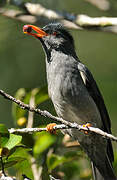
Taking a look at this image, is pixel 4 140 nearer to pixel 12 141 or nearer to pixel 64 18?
pixel 12 141

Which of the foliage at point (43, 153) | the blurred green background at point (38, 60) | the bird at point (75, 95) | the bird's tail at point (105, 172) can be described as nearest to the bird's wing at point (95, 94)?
the bird at point (75, 95)

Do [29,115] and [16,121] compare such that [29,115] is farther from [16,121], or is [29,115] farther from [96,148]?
[96,148]

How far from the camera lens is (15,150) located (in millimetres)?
3574

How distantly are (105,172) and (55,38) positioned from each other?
5.91 feet

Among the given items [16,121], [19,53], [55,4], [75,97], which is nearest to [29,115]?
[16,121]

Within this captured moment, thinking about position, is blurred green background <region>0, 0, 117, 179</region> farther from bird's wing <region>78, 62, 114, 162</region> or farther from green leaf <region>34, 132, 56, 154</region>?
green leaf <region>34, 132, 56, 154</region>

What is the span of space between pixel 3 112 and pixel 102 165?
115 inches

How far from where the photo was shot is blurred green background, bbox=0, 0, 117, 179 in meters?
7.44

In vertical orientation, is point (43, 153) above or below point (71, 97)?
below

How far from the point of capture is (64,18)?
5.03 meters

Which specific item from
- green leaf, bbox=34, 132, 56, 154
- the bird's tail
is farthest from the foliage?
the bird's tail

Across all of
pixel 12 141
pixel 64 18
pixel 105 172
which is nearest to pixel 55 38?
pixel 64 18

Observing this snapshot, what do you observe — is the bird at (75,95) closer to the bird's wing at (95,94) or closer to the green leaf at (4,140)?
the bird's wing at (95,94)

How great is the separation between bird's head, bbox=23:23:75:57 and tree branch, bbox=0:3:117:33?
0.10 m
